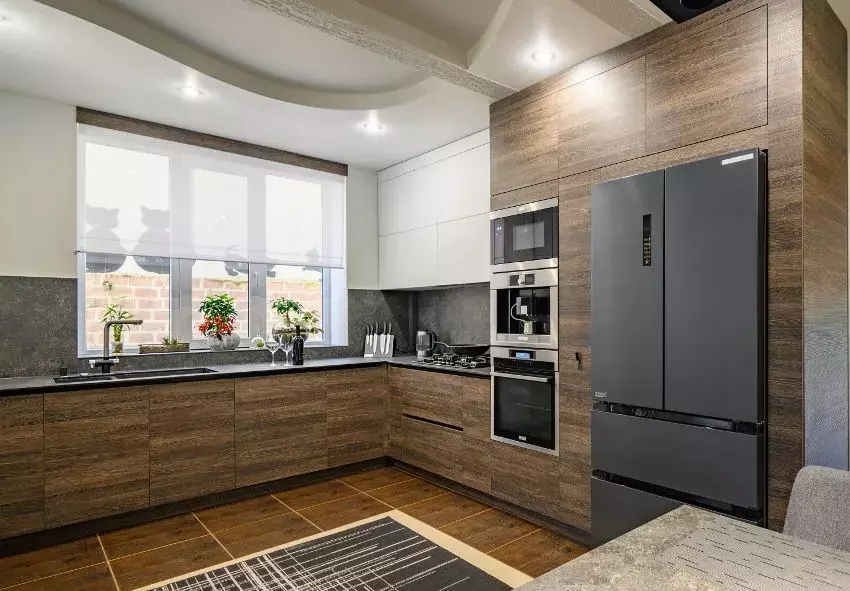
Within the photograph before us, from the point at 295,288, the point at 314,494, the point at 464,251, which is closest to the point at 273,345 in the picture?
the point at 295,288

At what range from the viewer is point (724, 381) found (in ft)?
7.09

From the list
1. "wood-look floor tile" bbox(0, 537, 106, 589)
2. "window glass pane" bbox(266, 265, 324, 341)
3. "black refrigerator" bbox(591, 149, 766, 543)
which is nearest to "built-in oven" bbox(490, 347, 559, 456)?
"black refrigerator" bbox(591, 149, 766, 543)

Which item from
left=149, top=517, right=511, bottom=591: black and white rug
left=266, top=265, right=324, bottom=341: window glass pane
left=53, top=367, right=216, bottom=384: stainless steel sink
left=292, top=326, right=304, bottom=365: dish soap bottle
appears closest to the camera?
left=149, top=517, right=511, bottom=591: black and white rug

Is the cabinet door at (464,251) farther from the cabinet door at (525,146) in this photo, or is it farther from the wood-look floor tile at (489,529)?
the wood-look floor tile at (489,529)

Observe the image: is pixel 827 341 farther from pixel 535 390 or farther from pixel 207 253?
pixel 207 253

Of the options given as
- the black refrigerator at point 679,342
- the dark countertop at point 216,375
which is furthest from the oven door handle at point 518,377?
the black refrigerator at point 679,342

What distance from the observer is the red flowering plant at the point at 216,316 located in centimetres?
404

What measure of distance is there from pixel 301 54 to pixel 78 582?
288 cm

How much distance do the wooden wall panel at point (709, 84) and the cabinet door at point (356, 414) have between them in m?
2.62

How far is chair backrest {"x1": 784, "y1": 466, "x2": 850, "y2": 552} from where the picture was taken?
112cm

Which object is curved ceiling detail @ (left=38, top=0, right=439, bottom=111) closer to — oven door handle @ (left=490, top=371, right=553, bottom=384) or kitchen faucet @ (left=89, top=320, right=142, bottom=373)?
kitchen faucet @ (left=89, top=320, right=142, bottom=373)

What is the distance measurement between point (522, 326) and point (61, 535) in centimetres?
282

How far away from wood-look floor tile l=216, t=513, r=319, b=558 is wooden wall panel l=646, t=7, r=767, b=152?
279 cm

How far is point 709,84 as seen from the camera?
2326mm
